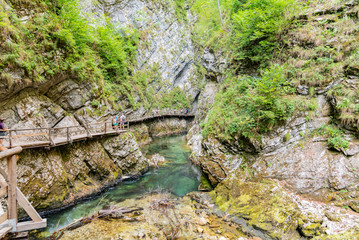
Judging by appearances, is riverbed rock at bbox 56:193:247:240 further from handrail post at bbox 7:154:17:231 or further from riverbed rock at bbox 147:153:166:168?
riverbed rock at bbox 147:153:166:168

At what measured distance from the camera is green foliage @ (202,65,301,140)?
7.68 meters

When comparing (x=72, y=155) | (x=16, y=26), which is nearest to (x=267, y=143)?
(x=72, y=155)

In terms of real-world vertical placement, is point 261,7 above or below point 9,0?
below

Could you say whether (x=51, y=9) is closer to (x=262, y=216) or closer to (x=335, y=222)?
(x=262, y=216)

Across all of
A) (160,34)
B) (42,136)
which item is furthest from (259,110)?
(160,34)

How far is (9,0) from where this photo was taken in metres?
8.38

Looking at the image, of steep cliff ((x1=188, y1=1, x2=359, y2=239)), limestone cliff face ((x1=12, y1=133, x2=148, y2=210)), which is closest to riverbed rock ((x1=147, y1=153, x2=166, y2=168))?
limestone cliff face ((x1=12, y1=133, x2=148, y2=210))

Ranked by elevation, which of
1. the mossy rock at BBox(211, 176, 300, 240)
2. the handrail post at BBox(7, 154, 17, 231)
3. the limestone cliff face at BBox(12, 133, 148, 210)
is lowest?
the mossy rock at BBox(211, 176, 300, 240)

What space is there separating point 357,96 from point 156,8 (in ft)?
109

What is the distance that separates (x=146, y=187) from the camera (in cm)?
1120

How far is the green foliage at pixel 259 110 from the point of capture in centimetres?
768

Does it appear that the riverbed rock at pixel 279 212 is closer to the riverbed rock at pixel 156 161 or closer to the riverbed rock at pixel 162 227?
the riverbed rock at pixel 162 227

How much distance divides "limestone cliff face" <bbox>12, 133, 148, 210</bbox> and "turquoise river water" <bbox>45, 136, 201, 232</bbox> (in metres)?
0.62

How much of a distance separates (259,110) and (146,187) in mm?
8763
